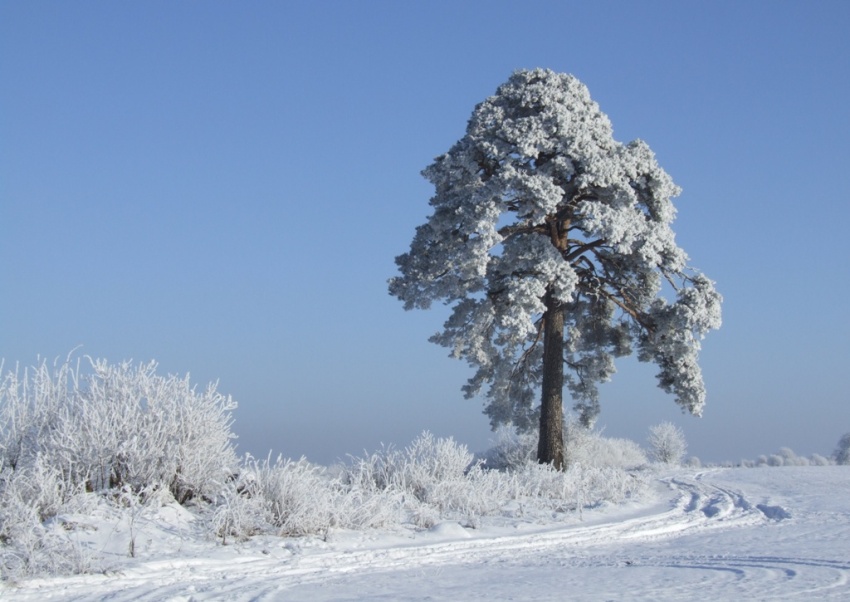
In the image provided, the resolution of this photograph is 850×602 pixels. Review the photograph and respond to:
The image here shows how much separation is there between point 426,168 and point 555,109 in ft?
10.7

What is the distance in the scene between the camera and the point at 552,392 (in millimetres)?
17797

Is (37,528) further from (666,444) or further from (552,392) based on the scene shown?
(666,444)

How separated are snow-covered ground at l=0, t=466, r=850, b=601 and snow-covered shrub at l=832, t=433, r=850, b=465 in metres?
24.5

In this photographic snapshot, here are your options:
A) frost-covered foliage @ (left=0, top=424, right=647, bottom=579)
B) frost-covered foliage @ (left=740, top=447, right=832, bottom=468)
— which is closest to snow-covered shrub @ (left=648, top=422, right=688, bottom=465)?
frost-covered foliage @ (left=740, top=447, right=832, bottom=468)

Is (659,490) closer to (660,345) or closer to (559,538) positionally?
(660,345)

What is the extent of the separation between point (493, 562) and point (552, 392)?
1020 cm

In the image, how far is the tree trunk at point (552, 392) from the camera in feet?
57.5

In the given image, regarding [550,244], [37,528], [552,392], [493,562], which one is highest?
[550,244]

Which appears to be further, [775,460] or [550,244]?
[775,460]

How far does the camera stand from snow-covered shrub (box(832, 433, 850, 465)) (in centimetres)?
3269

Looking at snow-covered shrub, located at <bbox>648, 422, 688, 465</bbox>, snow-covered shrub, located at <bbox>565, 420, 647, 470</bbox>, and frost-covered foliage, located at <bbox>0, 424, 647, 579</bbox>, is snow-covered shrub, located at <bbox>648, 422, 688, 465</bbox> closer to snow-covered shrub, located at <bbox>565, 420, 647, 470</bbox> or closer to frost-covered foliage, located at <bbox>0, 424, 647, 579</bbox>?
snow-covered shrub, located at <bbox>565, 420, 647, 470</bbox>

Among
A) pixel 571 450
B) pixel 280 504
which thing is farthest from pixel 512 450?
Answer: pixel 280 504

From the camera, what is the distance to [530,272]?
1683cm

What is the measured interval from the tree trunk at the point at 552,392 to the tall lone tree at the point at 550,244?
0.03 meters
